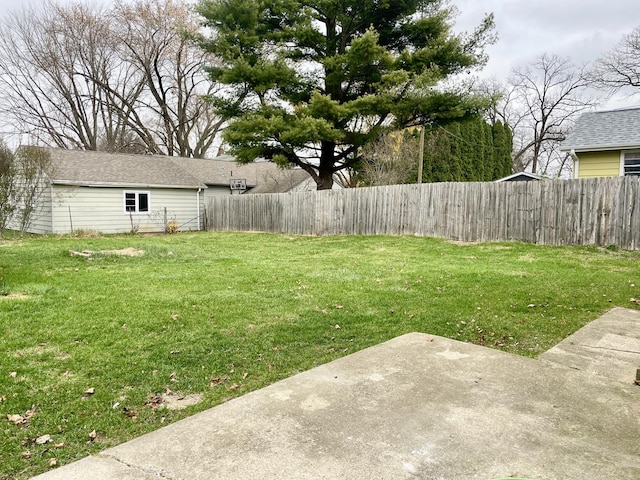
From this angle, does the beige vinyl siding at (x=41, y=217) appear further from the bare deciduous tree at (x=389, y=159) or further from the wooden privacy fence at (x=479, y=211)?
the bare deciduous tree at (x=389, y=159)

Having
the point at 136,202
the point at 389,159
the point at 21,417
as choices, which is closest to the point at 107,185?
the point at 136,202

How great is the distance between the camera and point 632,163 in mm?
11320

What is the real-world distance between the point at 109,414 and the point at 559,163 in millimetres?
36576

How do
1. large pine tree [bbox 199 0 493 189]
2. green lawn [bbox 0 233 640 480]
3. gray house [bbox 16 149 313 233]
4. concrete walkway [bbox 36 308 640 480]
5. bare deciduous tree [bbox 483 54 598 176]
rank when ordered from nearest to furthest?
1. concrete walkway [bbox 36 308 640 480]
2. green lawn [bbox 0 233 640 480]
3. large pine tree [bbox 199 0 493 189]
4. gray house [bbox 16 149 313 233]
5. bare deciduous tree [bbox 483 54 598 176]

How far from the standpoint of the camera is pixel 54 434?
2.43 meters

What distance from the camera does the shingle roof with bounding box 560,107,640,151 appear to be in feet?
36.8

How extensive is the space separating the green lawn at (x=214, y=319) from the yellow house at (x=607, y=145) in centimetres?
384

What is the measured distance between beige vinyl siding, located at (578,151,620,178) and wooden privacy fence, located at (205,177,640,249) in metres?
2.99

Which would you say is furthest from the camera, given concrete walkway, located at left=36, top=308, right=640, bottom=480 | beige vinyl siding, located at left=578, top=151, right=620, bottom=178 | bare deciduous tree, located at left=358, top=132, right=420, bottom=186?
bare deciduous tree, located at left=358, top=132, right=420, bottom=186

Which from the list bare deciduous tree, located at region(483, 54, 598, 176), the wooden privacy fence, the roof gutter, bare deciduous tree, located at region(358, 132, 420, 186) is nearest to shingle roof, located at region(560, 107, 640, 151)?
the wooden privacy fence

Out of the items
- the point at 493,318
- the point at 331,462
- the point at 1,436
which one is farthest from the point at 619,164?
the point at 1,436

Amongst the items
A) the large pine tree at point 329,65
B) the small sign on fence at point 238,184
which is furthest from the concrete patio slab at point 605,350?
the small sign on fence at point 238,184

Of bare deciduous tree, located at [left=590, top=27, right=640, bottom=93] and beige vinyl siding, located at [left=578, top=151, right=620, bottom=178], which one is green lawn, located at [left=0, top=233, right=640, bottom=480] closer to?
beige vinyl siding, located at [left=578, top=151, right=620, bottom=178]

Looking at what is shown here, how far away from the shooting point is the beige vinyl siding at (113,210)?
16.4 m
